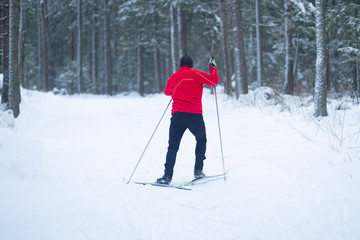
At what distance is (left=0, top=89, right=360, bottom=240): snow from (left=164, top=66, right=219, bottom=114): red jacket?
1374mm

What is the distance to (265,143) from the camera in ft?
24.5

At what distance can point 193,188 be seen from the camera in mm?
4770

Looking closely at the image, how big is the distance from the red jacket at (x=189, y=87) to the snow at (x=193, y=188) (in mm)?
1374

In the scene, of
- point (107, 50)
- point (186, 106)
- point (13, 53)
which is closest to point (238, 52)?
point (13, 53)

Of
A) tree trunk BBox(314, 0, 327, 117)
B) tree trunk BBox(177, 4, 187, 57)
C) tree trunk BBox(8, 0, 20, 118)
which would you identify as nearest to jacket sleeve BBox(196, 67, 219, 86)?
tree trunk BBox(314, 0, 327, 117)

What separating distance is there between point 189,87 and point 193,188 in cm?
171

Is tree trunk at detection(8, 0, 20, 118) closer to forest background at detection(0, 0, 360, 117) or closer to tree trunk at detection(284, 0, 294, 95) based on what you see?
forest background at detection(0, 0, 360, 117)

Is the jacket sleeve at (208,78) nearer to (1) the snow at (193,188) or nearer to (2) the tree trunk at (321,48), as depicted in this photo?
(1) the snow at (193,188)

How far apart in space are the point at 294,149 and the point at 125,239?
4877 mm

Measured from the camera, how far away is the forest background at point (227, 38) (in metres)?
10.8

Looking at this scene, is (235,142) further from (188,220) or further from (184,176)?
(188,220)

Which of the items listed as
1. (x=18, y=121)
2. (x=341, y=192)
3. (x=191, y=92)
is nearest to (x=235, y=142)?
(x=191, y=92)

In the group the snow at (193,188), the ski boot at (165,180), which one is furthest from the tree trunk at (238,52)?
the ski boot at (165,180)

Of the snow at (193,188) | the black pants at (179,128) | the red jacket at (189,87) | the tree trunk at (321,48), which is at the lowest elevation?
the snow at (193,188)
